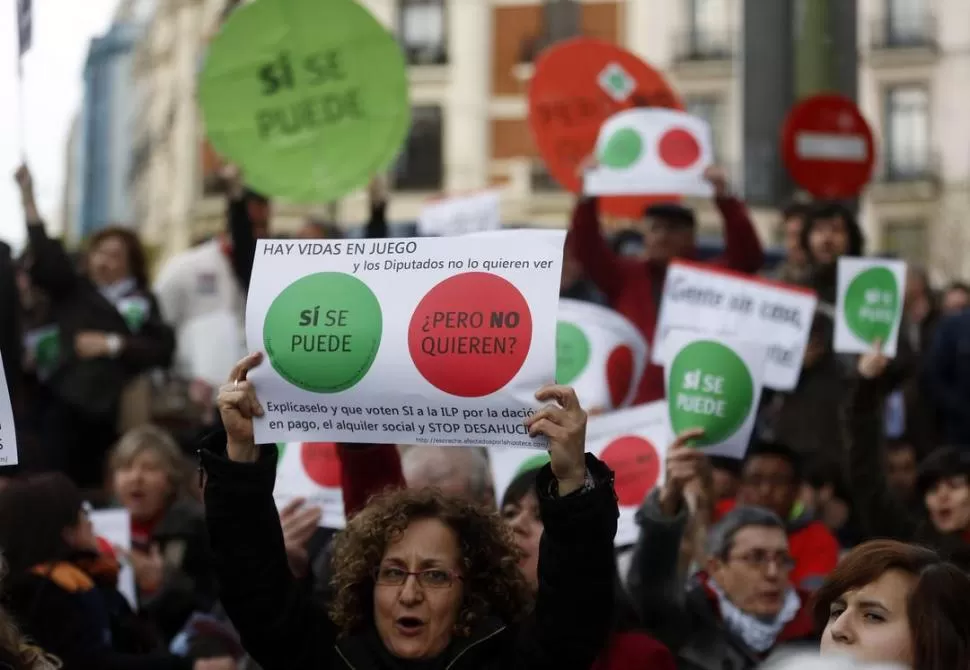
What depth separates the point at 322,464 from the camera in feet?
19.1

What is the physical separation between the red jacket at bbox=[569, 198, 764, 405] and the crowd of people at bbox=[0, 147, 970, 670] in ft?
0.04

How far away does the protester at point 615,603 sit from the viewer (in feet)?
14.7

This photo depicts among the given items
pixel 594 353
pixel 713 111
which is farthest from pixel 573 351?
pixel 713 111

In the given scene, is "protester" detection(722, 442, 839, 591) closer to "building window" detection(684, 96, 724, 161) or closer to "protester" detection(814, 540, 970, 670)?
"protester" detection(814, 540, 970, 670)

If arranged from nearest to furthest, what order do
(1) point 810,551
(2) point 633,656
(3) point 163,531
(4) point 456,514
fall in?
(4) point 456,514 < (2) point 633,656 < (1) point 810,551 < (3) point 163,531

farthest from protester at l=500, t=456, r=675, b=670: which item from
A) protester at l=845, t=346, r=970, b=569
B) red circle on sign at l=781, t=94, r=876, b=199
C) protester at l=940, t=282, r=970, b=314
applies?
protester at l=940, t=282, r=970, b=314

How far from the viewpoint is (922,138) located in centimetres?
4181

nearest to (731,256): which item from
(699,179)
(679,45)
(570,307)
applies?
(699,179)

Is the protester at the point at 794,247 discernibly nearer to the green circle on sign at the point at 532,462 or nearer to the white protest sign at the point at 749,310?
the white protest sign at the point at 749,310

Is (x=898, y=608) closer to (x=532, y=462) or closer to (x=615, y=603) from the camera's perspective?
(x=615, y=603)

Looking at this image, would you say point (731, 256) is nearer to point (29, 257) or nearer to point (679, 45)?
point (29, 257)

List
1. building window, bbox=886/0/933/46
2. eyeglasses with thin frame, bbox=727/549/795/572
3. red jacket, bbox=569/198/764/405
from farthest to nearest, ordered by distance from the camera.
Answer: building window, bbox=886/0/933/46 → red jacket, bbox=569/198/764/405 → eyeglasses with thin frame, bbox=727/549/795/572

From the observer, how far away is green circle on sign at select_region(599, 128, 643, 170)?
28.3 ft

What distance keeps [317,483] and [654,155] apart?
3339 millimetres
